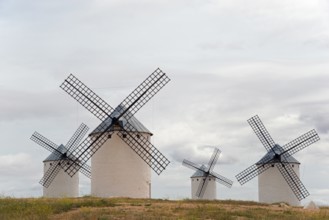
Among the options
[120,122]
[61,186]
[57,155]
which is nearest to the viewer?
[120,122]

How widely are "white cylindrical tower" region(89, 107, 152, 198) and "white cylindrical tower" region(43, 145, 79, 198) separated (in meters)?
13.5

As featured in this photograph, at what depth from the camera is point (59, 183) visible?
5691 cm

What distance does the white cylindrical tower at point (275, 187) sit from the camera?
5538cm

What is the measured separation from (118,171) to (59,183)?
15571 millimetres

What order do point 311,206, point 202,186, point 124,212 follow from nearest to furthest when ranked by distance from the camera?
point 124,212, point 311,206, point 202,186

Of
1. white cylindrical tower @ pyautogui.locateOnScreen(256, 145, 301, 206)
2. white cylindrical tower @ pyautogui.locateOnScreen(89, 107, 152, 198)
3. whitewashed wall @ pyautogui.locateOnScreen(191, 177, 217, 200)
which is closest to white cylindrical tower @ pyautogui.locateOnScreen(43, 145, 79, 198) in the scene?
white cylindrical tower @ pyautogui.locateOnScreen(89, 107, 152, 198)

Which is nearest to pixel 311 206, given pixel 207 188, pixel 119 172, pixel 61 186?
pixel 119 172

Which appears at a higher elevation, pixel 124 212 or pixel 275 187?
pixel 275 187

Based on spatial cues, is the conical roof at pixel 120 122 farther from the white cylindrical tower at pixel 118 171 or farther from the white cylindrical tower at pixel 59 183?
the white cylindrical tower at pixel 59 183

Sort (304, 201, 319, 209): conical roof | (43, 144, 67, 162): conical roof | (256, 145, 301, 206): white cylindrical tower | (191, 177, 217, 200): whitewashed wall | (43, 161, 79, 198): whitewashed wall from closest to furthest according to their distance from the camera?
(304, 201, 319, 209): conical roof → (256, 145, 301, 206): white cylindrical tower → (43, 161, 79, 198): whitewashed wall → (43, 144, 67, 162): conical roof → (191, 177, 217, 200): whitewashed wall

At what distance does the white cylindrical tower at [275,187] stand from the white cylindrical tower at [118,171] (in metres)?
15.6

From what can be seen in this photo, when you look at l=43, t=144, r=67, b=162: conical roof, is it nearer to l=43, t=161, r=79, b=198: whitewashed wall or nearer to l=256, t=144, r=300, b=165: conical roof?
l=43, t=161, r=79, b=198: whitewashed wall

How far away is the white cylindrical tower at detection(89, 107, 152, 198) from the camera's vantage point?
4269 cm

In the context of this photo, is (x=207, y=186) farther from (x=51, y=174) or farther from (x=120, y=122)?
(x=120, y=122)
